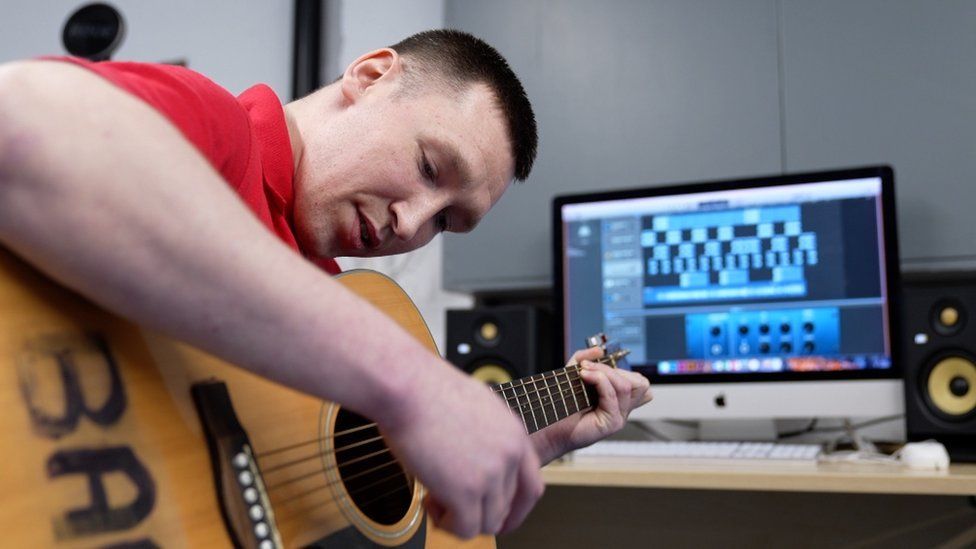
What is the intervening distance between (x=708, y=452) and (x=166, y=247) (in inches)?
49.6

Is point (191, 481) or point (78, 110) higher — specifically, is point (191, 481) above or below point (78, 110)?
below

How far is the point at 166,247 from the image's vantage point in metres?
0.47

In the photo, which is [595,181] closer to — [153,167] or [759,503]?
[759,503]

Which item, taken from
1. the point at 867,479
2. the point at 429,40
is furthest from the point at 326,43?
the point at 867,479

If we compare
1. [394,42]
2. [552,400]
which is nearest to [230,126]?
[552,400]

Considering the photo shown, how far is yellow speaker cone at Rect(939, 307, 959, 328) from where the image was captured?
5.19 ft

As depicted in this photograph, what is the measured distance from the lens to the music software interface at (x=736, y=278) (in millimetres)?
1702

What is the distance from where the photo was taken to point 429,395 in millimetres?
515

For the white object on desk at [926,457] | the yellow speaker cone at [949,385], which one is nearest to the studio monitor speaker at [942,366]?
the yellow speaker cone at [949,385]

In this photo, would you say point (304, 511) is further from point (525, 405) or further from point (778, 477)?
point (778, 477)

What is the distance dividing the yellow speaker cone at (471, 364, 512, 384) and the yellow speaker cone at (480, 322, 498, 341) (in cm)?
6

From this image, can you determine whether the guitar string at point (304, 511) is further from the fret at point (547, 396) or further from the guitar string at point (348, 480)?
the fret at point (547, 396)

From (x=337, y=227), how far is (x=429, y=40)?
0.96ft

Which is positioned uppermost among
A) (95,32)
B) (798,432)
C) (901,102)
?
(95,32)
